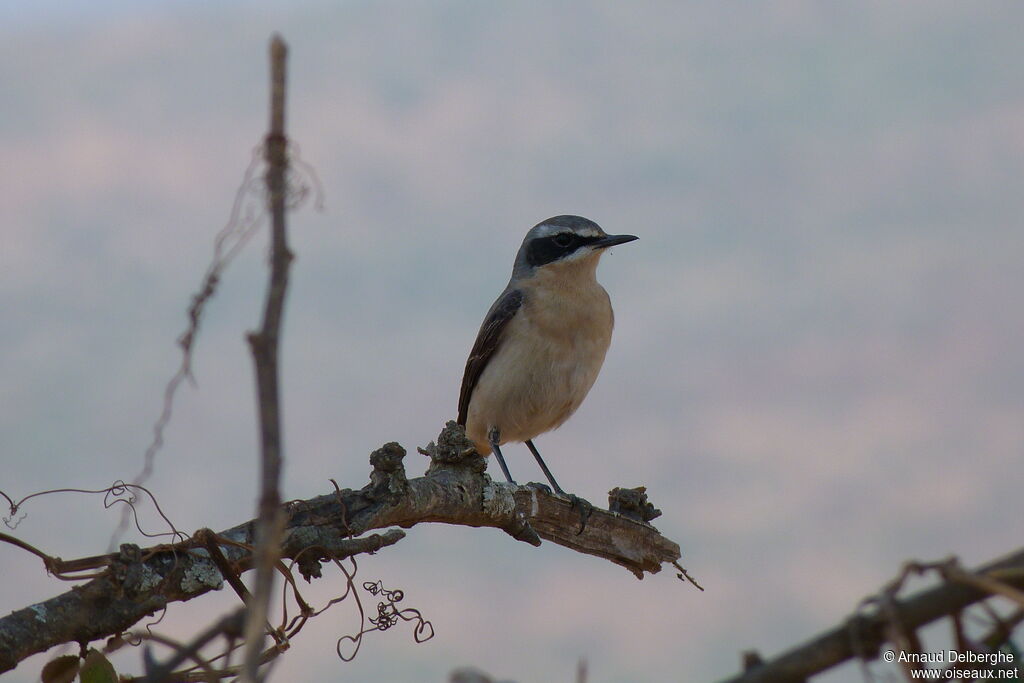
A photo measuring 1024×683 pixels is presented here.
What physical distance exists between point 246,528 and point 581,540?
12.0ft

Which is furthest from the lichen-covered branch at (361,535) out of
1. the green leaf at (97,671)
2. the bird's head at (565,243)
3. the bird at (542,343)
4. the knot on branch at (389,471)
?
the bird's head at (565,243)

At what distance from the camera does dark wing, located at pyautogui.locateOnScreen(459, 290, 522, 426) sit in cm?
949

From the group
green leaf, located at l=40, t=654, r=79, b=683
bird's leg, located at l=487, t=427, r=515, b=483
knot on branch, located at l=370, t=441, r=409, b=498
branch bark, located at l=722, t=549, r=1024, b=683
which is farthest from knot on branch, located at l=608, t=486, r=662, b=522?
branch bark, located at l=722, t=549, r=1024, b=683

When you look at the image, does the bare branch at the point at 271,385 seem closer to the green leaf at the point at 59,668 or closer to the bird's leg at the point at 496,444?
the green leaf at the point at 59,668

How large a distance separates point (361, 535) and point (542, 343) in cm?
406

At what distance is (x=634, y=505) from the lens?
8.12 meters

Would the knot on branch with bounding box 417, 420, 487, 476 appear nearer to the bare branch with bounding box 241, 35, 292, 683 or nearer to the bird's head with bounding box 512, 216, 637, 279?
the bird's head with bounding box 512, 216, 637, 279

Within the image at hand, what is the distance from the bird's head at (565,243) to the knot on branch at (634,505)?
240 centimetres

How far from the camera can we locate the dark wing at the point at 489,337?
9.49 m

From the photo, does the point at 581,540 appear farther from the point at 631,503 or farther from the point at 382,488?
the point at 382,488

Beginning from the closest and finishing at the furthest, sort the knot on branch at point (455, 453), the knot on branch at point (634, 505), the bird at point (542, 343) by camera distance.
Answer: the knot on branch at point (455, 453) → the knot on branch at point (634, 505) → the bird at point (542, 343)

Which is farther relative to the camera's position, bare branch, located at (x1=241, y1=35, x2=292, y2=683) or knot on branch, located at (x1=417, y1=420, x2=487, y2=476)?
knot on branch, located at (x1=417, y1=420, x2=487, y2=476)

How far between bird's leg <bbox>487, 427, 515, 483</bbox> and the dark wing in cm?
38

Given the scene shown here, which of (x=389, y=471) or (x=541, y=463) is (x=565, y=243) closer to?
(x=541, y=463)
